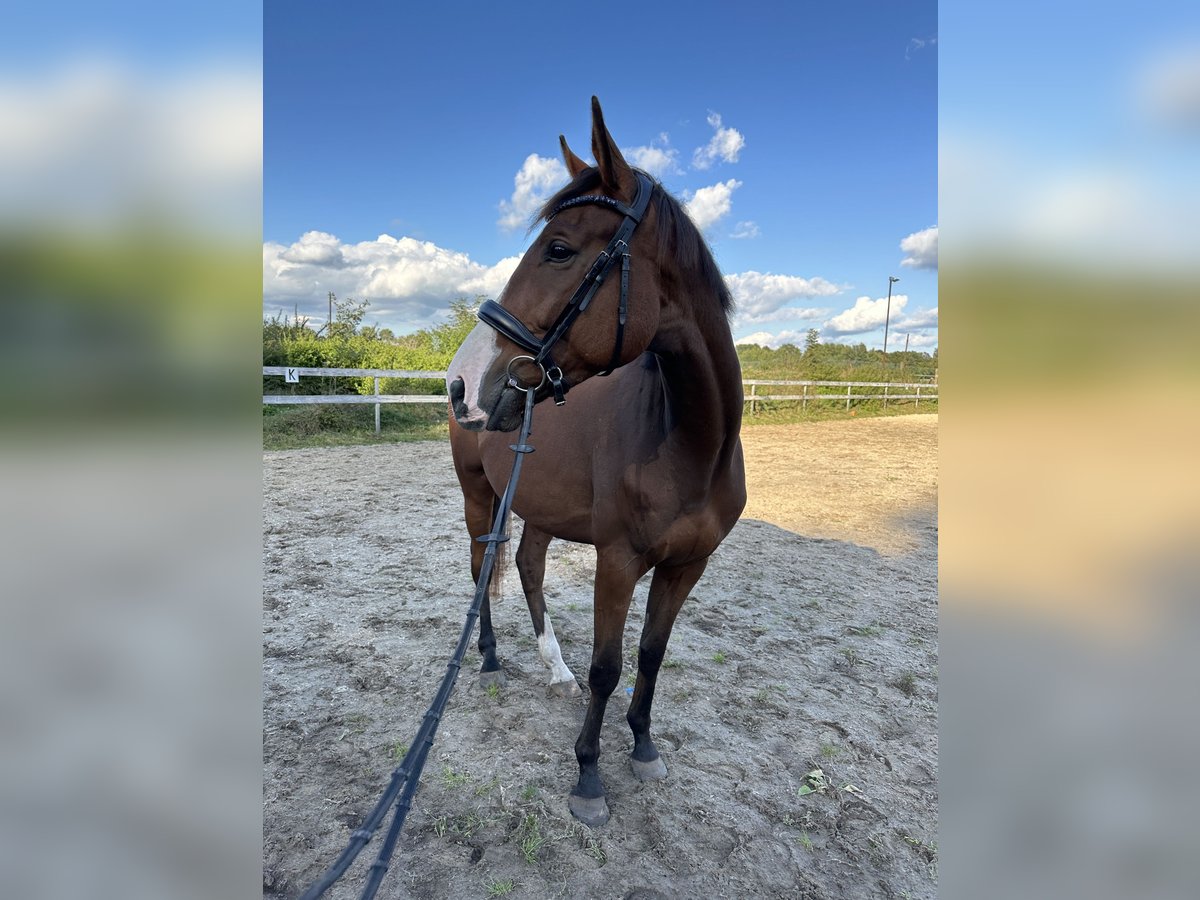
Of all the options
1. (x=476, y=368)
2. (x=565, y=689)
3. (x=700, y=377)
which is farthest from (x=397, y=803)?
(x=565, y=689)

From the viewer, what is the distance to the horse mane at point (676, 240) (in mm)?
1866

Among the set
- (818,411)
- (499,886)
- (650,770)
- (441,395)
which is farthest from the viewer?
(818,411)

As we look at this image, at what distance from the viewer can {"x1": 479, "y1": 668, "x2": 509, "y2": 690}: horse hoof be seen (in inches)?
124

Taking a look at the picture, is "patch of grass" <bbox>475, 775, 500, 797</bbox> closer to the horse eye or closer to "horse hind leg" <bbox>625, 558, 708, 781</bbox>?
"horse hind leg" <bbox>625, 558, 708, 781</bbox>

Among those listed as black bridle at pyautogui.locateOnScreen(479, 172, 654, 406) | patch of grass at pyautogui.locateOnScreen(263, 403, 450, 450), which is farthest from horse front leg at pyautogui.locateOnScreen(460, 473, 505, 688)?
patch of grass at pyautogui.locateOnScreen(263, 403, 450, 450)

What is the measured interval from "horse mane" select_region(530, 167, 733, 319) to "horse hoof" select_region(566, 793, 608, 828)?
2.03 meters

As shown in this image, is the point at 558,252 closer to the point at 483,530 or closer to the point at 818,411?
the point at 483,530

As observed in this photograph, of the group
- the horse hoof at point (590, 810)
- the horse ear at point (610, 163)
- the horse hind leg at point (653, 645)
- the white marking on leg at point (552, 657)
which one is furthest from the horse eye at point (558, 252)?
the white marking on leg at point (552, 657)

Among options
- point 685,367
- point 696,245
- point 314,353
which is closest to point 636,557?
point 685,367

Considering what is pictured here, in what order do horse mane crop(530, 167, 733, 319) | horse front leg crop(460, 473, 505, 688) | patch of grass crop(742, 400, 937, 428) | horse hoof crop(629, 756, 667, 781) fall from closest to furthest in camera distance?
horse mane crop(530, 167, 733, 319), horse hoof crop(629, 756, 667, 781), horse front leg crop(460, 473, 505, 688), patch of grass crop(742, 400, 937, 428)

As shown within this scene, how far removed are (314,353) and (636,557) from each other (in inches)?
519

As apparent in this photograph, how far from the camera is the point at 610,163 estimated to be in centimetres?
182

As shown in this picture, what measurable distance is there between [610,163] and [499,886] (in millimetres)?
2468

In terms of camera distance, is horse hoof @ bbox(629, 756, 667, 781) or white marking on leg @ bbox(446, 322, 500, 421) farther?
horse hoof @ bbox(629, 756, 667, 781)
